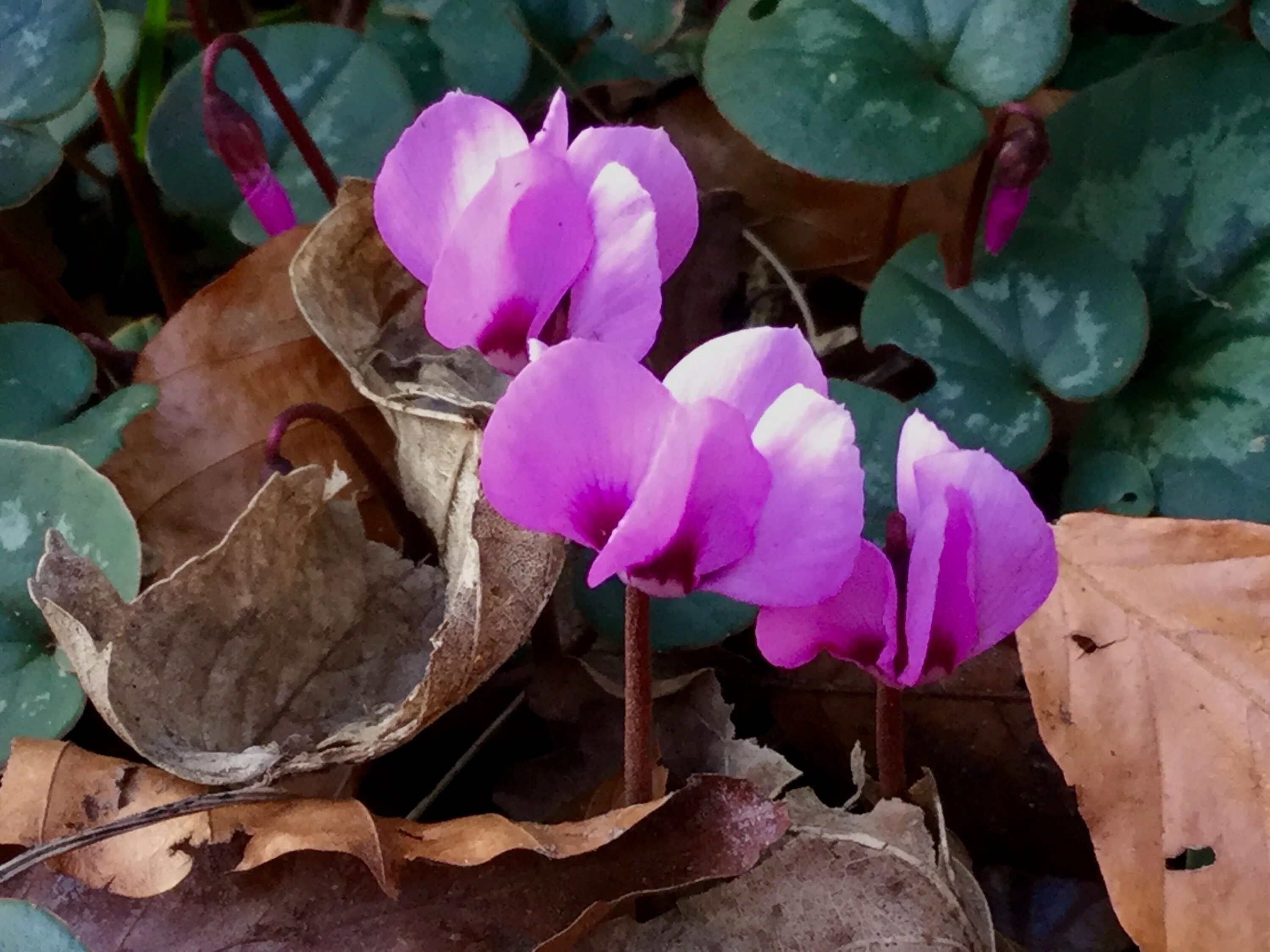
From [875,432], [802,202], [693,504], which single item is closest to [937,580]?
[693,504]

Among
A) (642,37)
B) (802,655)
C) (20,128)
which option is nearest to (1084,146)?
(642,37)

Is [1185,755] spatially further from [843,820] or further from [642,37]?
[642,37]

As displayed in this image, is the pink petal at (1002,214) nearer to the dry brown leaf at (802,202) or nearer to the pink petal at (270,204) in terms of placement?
the dry brown leaf at (802,202)

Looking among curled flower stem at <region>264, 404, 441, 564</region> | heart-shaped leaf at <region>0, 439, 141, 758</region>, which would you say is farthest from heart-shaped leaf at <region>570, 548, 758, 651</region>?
heart-shaped leaf at <region>0, 439, 141, 758</region>

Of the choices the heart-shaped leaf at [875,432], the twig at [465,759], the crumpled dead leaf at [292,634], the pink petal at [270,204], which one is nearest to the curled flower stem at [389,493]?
the crumpled dead leaf at [292,634]

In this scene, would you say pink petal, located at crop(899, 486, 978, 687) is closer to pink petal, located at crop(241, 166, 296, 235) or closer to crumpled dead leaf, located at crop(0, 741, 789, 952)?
crumpled dead leaf, located at crop(0, 741, 789, 952)
